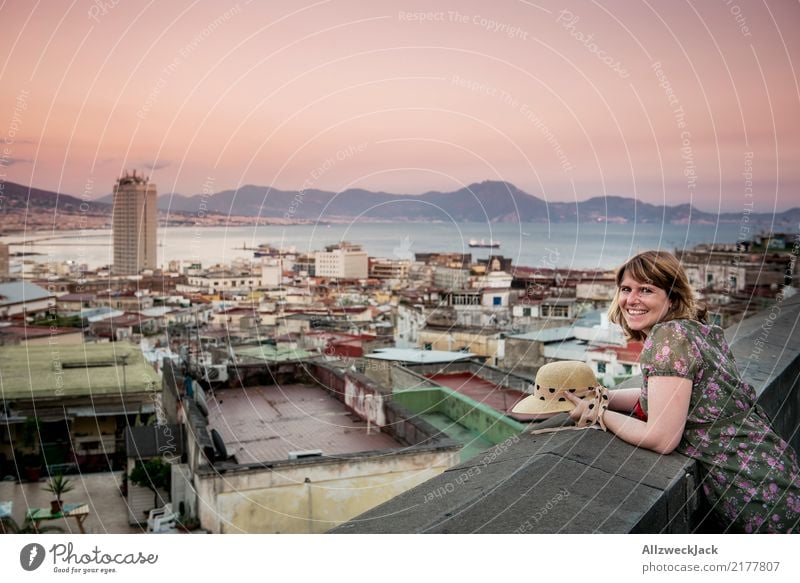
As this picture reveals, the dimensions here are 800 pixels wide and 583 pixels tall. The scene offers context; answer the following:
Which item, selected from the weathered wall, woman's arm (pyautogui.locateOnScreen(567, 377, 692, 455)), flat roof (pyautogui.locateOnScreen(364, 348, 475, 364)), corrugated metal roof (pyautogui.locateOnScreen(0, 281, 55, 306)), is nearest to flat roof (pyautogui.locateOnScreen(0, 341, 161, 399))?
corrugated metal roof (pyautogui.locateOnScreen(0, 281, 55, 306))

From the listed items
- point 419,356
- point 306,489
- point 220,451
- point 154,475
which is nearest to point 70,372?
point 154,475

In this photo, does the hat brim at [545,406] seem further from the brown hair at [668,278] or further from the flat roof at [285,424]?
the flat roof at [285,424]

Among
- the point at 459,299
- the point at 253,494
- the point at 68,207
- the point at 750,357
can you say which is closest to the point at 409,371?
the point at 253,494

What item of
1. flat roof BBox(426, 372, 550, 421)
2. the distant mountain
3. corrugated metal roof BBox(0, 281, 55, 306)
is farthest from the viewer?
corrugated metal roof BBox(0, 281, 55, 306)

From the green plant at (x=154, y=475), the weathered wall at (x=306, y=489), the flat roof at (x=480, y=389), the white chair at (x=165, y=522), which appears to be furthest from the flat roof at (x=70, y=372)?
the weathered wall at (x=306, y=489)

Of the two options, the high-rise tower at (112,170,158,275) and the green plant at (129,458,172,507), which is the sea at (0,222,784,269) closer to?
the high-rise tower at (112,170,158,275)
